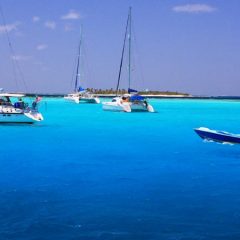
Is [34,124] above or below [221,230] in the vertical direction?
below

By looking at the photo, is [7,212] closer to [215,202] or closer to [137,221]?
[137,221]

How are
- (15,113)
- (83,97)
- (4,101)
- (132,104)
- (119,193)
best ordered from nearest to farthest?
(119,193) → (15,113) → (4,101) → (132,104) → (83,97)

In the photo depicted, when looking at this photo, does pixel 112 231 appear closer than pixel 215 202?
Yes

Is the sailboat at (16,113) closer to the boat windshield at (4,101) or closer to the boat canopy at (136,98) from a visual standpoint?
the boat windshield at (4,101)

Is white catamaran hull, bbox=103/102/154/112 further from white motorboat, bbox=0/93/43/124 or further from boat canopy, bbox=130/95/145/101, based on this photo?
white motorboat, bbox=0/93/43/124

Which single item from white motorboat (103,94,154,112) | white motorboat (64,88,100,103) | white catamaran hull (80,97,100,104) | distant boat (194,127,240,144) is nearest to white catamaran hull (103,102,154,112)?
white motorboat (103,94,154,112)

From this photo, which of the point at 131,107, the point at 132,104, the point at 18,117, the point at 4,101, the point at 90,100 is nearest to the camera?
the point at 18,117

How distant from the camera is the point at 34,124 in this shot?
116 feet

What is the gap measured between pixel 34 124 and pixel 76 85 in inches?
2419

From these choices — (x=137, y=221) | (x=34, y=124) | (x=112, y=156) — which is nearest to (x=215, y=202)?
(x=137, y=221)

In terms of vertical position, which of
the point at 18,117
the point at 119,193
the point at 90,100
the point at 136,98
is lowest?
the point at 90,100

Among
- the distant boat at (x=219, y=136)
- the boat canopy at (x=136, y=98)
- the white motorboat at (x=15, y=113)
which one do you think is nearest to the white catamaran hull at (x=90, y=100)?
the boat canopy at (x=136, y=98)

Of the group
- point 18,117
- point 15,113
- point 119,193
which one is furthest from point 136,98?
point 119,193

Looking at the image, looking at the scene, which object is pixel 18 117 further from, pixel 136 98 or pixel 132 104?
pixel 132 104
